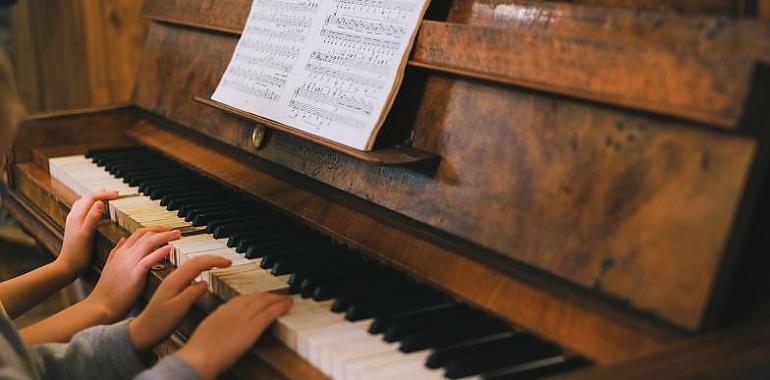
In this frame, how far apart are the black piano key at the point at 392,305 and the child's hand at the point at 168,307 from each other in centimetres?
29

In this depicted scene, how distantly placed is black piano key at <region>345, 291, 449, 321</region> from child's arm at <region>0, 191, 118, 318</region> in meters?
0.86

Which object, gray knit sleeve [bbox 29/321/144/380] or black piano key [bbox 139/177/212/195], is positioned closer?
gray knit sleeve [bbox 29/321/144/380]

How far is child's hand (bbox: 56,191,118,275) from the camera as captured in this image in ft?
6.02

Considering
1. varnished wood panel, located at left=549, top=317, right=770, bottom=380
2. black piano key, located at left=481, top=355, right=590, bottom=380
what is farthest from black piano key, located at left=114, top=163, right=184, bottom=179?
varnished wood panel, located at left=549, top=317, right=770, bottom=380

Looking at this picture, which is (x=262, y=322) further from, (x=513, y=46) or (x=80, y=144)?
(x=80, y=144)

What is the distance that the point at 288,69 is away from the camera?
1.81 meters

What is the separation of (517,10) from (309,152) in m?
0.62

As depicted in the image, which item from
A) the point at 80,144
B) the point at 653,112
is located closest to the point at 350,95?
the point at 653,112

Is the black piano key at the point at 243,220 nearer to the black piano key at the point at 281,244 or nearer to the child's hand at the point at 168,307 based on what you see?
the black piano key at the point at 281,244

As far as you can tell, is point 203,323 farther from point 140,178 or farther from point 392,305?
point 140,178

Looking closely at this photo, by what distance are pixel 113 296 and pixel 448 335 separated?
74 cm

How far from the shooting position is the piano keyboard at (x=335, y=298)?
1083 mm

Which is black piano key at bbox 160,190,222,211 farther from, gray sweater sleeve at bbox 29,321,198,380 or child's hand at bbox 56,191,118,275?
gray sweater sleeve at bbox 29,321,198,380

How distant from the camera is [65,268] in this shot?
6.05 ft
